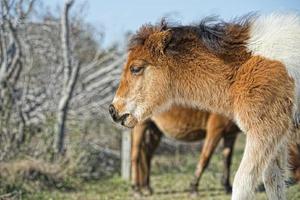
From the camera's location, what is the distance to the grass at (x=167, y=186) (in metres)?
9.47

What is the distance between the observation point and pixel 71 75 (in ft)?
37.0

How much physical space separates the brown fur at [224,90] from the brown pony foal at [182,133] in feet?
13.8

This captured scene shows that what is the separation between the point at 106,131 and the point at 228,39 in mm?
8245

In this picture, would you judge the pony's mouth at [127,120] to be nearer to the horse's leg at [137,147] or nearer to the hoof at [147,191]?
the hoof at [147,191]

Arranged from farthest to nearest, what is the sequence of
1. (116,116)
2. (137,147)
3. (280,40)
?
1. (137,147)
2. (116,116)
3. (280,40)

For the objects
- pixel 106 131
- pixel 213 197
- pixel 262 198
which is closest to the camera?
pixel 262 198

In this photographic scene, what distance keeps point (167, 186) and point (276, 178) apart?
5440mm

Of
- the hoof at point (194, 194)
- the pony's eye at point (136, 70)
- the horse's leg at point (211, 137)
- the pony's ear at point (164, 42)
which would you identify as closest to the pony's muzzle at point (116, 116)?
the pony's eye at point (136, 70)

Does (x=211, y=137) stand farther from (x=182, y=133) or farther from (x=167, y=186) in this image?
(x=167, y=186)

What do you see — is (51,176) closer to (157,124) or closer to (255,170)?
(157,124)

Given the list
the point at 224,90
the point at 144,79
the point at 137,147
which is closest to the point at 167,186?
the point at 137,147

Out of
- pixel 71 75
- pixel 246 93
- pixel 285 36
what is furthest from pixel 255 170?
pixel 71 75

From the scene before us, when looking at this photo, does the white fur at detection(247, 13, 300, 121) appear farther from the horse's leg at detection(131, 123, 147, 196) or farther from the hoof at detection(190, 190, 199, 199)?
the horse's leg at detection(131, 123, 147, 196)

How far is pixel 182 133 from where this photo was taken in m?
11.2
